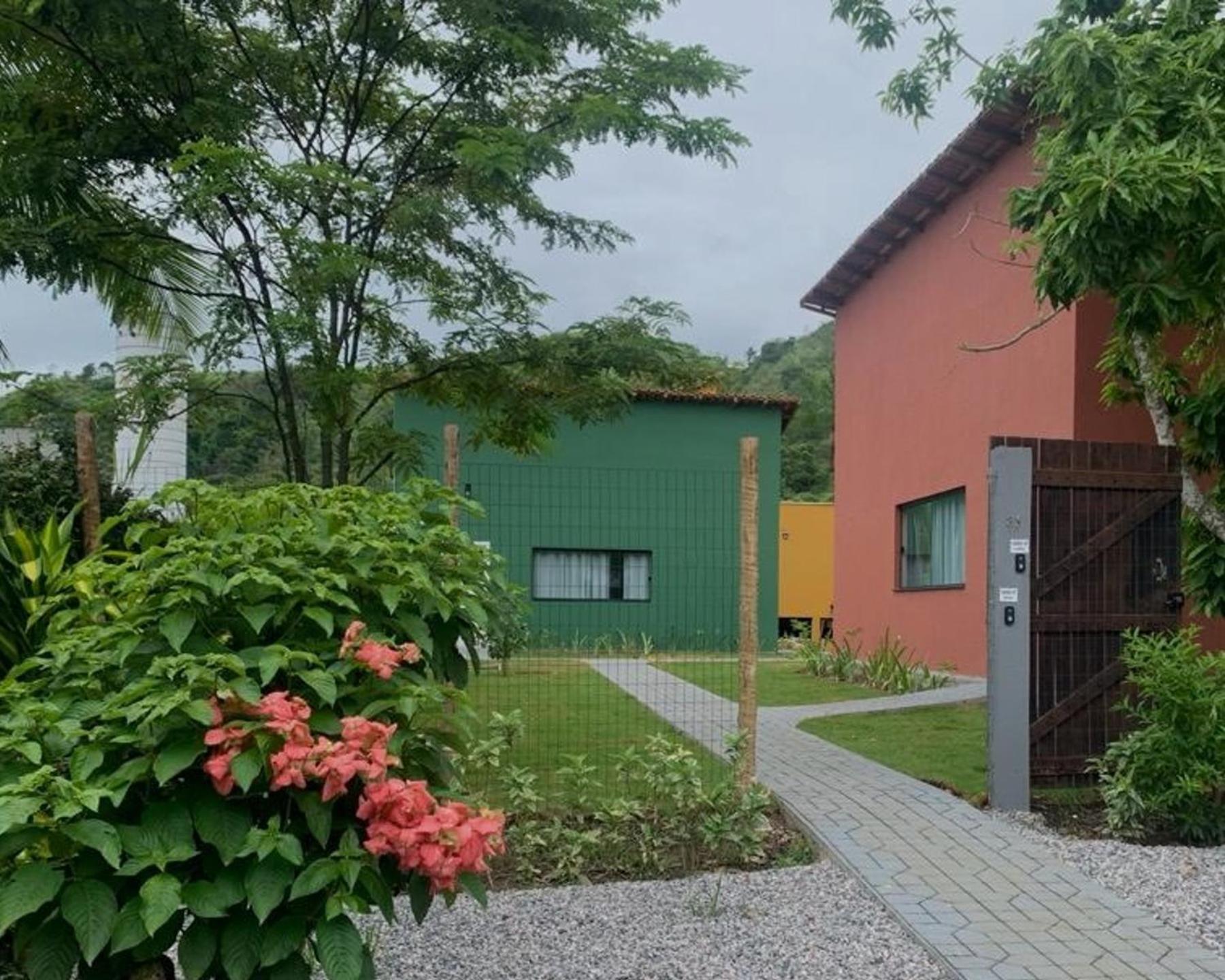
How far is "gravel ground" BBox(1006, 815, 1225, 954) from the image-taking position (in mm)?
4656

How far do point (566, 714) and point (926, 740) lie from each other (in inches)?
113

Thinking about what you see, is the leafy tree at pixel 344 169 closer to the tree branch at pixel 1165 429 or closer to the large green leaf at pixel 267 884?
the tree branch at pixel 1165 429

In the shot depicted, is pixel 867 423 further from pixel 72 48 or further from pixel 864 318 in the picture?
pixel 72 48

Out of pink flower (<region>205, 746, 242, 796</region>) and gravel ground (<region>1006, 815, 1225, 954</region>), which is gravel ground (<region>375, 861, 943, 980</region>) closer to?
gravel ground (<region>1006, 815, 1225, 954</region>)

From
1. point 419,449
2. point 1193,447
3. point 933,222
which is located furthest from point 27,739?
point 933,222

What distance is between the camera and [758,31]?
8664 millimetres

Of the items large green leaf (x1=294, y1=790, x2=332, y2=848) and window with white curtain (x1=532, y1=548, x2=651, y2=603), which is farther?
window with white curtain (x1=532, y1=548, x2=651, y2=603)

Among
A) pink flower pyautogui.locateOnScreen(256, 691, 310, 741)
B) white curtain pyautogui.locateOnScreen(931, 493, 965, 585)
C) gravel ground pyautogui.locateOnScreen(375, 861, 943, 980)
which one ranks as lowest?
gravel ground pyautogui.locateOnScreen(375, 861, 943, 980)

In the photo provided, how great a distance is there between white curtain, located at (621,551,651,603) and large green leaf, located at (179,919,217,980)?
17723mm

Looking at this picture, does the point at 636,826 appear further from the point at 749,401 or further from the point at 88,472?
the point at 749,401

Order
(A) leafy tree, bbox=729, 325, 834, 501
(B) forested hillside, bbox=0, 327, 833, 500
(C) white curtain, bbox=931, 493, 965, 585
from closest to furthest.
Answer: (B) forested hillside, bbox=0, 327, 833, 500 → (C) white curtain, bbox=931, 493, 965, 585 → (A) leafy tree, bbox=729, 325, 834, 501

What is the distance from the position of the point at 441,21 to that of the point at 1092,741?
20.3 feet

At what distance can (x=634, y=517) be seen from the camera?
18094mm

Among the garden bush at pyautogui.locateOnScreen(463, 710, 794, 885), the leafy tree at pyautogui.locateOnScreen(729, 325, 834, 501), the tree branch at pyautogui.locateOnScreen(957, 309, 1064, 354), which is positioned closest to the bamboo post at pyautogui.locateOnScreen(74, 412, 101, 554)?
Result: the garden bush at pyautogui.locateOnScreen(463, 710, 794, 885)
